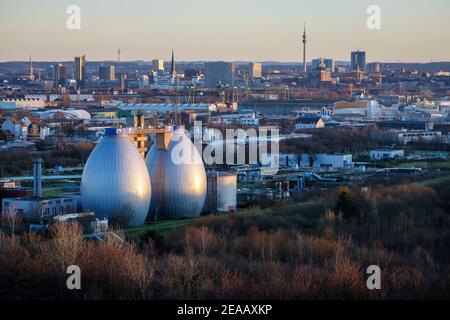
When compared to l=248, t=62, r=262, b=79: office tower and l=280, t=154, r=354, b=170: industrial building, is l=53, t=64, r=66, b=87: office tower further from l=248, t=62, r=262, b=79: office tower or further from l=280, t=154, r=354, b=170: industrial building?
l=280, t=154, r=354, b=170: industrial building

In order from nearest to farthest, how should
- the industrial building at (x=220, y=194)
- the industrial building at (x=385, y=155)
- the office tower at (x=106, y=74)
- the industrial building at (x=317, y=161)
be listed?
1. the industrial building at (x=220, y=194)
2. the industrial building at (x=317, y=161)
3. the industrial building at (x=385, y=155)
4. the office tower at (x=106, y=74)

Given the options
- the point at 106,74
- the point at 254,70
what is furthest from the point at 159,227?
the point at 254,70

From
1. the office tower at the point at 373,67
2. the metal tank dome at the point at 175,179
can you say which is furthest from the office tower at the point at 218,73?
the metal tank dome at the point at 175,179

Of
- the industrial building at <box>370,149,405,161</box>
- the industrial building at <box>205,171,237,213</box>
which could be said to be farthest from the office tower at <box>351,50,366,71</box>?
the industrial building at <box>205,171,237,213</box>

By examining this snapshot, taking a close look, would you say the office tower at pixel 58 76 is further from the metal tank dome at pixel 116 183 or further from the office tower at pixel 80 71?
the metal tank dome at pixel 116 183

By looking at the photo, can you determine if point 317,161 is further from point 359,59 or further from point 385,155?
point 359,59
